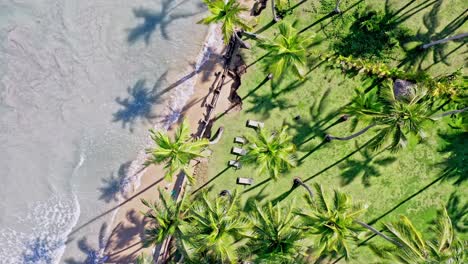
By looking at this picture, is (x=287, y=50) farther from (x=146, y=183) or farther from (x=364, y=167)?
(x=146, y=183)

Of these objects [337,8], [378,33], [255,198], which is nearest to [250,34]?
[337,8]

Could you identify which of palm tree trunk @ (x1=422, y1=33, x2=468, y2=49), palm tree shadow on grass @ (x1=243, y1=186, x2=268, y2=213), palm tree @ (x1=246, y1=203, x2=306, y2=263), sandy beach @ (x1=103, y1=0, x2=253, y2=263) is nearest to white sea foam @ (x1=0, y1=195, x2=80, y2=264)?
sandy beach @ (x1=103, y1=0, x2=253, y2=263)

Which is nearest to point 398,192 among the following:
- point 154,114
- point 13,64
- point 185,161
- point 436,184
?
point 436,184

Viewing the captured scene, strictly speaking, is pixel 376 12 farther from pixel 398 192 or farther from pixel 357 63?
pixel 398 192

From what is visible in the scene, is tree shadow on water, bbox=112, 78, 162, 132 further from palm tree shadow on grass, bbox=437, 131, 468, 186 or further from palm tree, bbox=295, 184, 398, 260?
palm tree shadow on grass, bbox=437, 131, 468, 186

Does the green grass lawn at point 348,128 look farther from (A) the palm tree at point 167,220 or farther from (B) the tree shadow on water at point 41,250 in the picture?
(B) the tree shadow on water at point 41,250

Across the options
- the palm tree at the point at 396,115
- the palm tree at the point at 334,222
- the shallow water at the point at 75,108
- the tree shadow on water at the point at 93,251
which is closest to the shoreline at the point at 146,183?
the tree shadow on water at the point at 93,251
